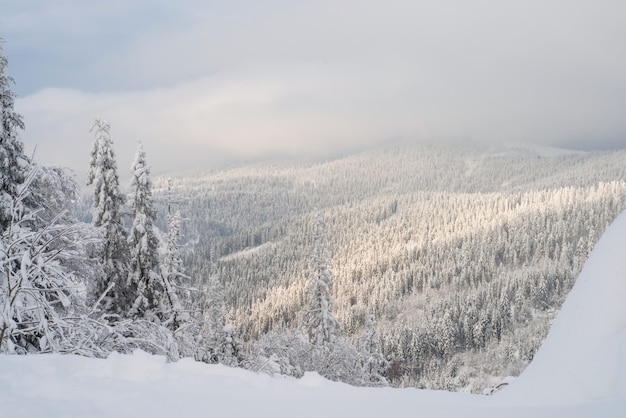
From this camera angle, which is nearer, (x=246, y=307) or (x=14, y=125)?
(x=14, y=125)

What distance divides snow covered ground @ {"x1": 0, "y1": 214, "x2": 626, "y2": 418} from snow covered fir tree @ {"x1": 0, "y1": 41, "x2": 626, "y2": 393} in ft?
2.92

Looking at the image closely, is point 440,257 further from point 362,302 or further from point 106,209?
point 106,209

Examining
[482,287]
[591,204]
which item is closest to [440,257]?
[482,287]

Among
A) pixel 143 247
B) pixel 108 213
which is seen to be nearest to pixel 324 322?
pixel 143 247

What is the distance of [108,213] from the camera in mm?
13578

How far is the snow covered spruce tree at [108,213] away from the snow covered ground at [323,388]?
378 inches

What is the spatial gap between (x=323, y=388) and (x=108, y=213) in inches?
462

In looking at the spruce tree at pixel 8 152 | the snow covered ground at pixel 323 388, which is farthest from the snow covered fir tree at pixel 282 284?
the snow covered ground at pixel 323 388

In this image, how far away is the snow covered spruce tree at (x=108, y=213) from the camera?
13.5m

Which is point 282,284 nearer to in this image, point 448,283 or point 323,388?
point 448,283

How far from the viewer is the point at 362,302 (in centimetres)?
13588

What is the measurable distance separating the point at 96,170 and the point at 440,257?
15552cm

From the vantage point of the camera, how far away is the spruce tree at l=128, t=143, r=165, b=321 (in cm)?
1401

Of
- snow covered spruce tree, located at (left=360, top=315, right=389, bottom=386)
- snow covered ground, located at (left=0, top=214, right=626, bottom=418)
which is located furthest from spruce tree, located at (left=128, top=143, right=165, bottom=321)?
→ snow covered spruce tree, located at (left=360, top=315, right=389, bottom=386)
